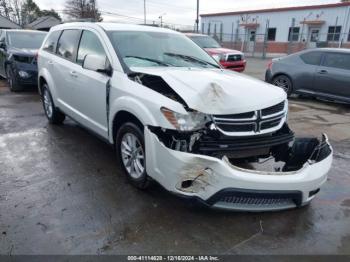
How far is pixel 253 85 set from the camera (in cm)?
361

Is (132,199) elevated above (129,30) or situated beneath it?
situated beneath

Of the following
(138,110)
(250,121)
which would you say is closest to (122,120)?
(138,110)

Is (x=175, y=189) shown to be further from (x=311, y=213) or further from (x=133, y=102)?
(x=311, y=213)

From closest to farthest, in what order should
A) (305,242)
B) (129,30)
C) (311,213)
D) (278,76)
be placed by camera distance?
1. (305,242)
2. (311,213)
3. (129,30)
4. (278,76)

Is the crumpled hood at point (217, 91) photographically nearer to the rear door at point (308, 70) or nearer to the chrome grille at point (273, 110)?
the chrome grille at point (273, 110)

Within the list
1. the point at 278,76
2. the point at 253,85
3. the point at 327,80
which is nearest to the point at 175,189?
the point at 253,85

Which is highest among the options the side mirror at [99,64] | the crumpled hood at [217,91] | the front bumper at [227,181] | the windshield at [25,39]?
the side mirror at [99,64]

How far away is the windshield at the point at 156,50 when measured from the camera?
13.5ft

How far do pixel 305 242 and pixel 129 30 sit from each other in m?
3.36

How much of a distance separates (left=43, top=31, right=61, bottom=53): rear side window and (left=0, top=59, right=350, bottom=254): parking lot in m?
1.99

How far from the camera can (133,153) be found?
3.71 meters

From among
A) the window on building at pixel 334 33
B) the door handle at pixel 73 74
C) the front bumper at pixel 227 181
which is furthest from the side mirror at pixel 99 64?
the window on building at pixel 334 33

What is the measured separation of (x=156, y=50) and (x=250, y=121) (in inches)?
72.8

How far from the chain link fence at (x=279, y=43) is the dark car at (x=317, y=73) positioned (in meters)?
19.7
